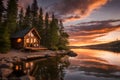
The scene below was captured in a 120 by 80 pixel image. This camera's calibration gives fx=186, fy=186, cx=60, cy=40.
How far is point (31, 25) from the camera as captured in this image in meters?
79.8

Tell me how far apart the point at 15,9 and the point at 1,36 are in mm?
22821

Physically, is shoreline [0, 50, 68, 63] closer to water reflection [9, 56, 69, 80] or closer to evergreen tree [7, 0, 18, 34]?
water reflection [9, 56, 69, 80]

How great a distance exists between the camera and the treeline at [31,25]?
46.7 m

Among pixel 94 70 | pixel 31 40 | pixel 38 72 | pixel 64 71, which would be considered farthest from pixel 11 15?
pixel 94 70

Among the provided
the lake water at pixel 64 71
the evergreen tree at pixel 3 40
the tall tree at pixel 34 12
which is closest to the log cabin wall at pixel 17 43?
the evergreen tree at pixel 3 40

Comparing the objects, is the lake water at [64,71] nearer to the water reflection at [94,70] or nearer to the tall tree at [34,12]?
the water reflection at [94,70]

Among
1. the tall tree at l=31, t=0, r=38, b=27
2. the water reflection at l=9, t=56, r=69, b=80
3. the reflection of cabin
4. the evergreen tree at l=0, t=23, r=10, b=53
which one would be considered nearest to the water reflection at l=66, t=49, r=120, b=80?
the water reflection at l=9, t=56, r=69, b=80

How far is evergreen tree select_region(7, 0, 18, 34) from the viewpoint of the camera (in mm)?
60931

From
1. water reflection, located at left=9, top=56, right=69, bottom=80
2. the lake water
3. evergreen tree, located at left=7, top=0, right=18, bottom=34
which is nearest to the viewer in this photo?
water reflection, located at left=9, top=56, right=69, bottom=80

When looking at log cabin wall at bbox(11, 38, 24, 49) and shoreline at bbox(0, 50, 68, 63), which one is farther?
log cabin wall at bbox(11, 38, 24, 49)

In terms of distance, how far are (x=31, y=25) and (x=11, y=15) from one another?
18431mm

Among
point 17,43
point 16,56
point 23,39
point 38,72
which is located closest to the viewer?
point 38,72

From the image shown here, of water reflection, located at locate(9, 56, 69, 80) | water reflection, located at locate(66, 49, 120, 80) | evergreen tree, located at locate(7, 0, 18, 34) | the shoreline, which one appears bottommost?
water reflection, located at locate(66, 49, 120, 80)

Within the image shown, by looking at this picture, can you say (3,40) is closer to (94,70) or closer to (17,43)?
(17,43)
